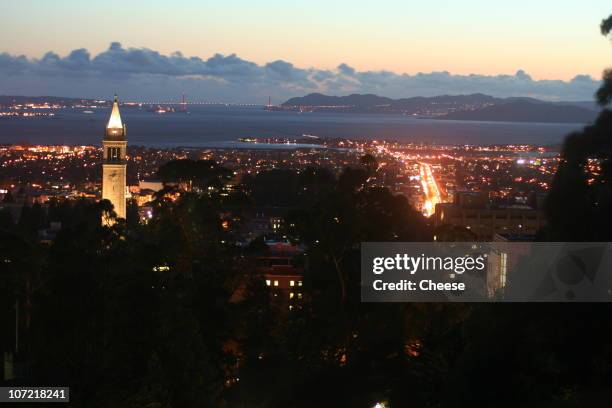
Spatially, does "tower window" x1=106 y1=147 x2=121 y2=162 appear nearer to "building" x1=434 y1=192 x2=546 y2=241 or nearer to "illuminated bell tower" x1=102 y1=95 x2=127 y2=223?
"illuminated bell tower" x1=102 y1=95 x2=127 y2=223

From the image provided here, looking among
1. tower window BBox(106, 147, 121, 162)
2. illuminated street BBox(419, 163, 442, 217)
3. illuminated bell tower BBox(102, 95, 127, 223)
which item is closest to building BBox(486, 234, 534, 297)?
illuminated bell tower BBox(102, 95, 127, 223)

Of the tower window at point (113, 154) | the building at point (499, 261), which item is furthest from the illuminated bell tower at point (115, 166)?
the building at point (499, 261)

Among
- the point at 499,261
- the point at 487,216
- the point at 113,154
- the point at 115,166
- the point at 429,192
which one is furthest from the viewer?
the point at 429,192

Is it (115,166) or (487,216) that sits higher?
(115,166)

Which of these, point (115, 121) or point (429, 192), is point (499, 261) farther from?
point (429, 192)

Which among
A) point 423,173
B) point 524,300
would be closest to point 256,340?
point 524,300

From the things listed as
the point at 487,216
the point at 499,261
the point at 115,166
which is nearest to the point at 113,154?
the point at 115,166
